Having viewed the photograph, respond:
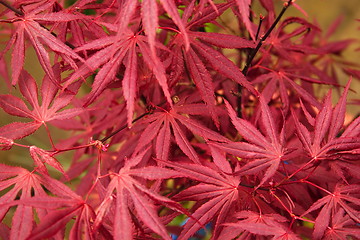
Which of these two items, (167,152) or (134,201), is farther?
(167,152)

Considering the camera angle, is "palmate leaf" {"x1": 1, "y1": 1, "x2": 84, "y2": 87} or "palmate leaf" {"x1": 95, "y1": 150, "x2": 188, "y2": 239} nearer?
"palmate leaf" {"x1": 95, "y1": 150, "x2": 188, "y2": 239}

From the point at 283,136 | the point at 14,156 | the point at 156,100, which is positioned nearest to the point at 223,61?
the point at 283,136

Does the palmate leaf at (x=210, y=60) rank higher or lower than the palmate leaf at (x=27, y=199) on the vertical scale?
higher

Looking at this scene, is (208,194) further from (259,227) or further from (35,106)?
(35,106)

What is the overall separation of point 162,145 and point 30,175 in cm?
24

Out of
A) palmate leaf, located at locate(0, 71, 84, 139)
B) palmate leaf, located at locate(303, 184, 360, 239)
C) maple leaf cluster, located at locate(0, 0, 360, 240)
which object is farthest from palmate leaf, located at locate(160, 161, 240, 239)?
palmate leaf, located at locate(0, 71, 84, 139)

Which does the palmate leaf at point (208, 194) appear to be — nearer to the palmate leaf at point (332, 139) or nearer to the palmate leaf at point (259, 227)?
the palmate leaf at point (259, 227)

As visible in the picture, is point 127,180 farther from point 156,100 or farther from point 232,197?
point 156,100

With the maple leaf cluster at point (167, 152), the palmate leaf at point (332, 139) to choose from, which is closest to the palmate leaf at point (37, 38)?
the maple leaf cluster at point (167, 152)

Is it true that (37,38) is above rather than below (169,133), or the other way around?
above

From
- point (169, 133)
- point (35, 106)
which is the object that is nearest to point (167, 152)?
point (169, 133)

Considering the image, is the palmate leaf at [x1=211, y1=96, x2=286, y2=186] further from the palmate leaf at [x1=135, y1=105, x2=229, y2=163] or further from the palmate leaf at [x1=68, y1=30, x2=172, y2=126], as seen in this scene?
the palmate leaf at [x1=68, y1=30, x2=172, y2=126]

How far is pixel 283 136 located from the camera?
0.65 meters

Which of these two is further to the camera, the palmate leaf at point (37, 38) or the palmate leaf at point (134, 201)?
the palmate leaf at point (37, 38)
